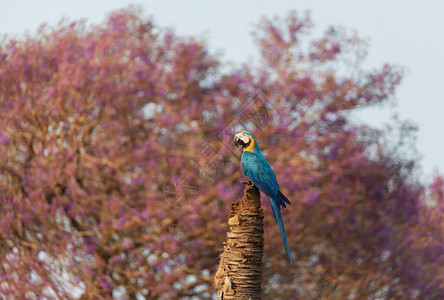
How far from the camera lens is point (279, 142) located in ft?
39.4

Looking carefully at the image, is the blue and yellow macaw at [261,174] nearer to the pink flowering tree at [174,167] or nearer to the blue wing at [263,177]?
the blue wing at [263,177]

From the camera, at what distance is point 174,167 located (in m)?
11.7

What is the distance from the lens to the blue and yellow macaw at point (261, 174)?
5.09 m

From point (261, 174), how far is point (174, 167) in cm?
667

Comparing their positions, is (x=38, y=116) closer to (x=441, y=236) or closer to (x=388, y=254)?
(x=388, y=254)

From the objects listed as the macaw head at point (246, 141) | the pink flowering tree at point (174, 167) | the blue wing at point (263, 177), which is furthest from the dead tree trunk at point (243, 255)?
the pink flowering tree at point (174, 167)

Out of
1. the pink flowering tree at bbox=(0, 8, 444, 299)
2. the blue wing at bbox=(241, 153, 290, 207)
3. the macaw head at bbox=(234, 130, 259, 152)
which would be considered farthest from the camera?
the pink flowering tree at bbox=(0, 8, 444, 299)

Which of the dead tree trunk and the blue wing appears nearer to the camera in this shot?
the dead tree trunk

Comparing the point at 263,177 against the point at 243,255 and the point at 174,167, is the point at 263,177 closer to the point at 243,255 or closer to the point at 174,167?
the point at 243,255

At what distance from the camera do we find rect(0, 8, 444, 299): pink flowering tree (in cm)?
1166

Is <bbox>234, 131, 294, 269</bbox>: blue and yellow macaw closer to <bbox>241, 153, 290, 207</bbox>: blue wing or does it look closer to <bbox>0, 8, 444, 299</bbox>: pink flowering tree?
<bbox>241, 153, 290, 207</bbox>: blue wing

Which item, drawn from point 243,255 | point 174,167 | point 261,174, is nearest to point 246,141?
point 261,174

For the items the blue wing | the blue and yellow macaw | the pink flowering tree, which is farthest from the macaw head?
the pink flowering tree

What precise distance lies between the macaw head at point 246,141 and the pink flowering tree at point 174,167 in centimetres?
545
